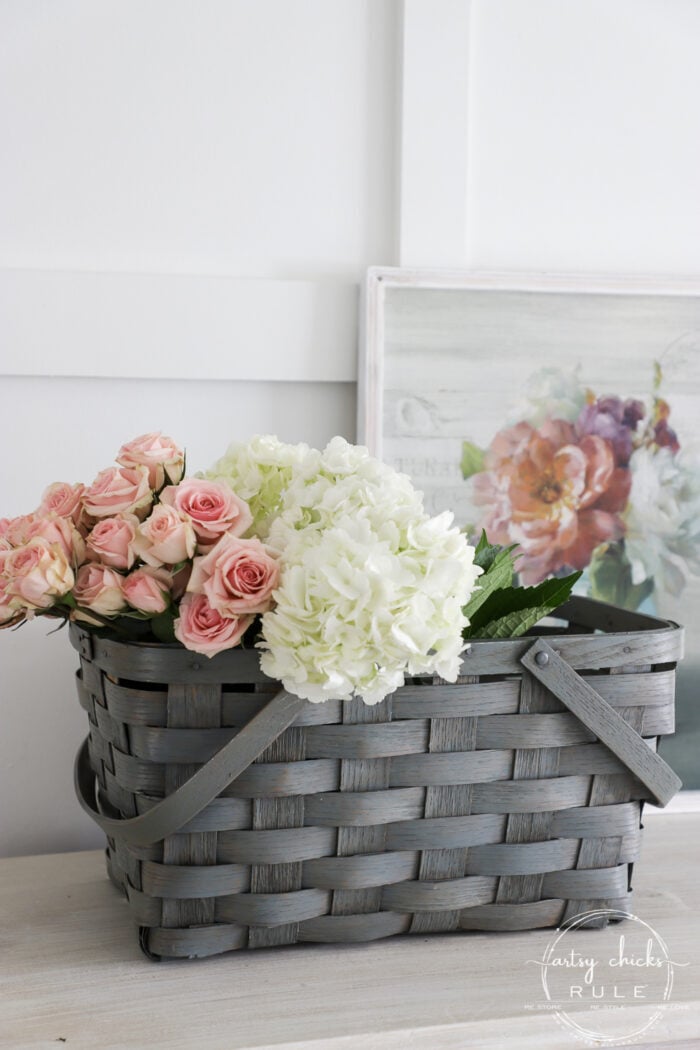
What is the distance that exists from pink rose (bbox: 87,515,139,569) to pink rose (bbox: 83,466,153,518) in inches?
0.6

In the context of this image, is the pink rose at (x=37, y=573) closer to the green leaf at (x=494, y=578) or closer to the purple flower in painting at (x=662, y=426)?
the green leaf at (x=494, y=578)

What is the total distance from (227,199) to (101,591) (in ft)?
1.72

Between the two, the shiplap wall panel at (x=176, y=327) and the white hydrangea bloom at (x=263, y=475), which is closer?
the white hydrangea bloom at (x=263, y=475)

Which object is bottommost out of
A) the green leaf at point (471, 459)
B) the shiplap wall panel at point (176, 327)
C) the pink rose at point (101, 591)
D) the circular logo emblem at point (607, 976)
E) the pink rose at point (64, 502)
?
the circular logo emblem at point (607, 976)

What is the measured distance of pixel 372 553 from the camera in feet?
2.10

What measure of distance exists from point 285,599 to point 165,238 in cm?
53

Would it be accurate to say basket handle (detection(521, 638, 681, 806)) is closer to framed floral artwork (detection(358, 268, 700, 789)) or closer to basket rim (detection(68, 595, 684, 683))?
basket rim (detection(68, 595, 684, 683))

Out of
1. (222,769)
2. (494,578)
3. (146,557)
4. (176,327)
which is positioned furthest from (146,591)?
(176,327)

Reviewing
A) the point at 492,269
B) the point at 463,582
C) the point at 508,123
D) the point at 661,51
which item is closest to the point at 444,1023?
the point at 463,582

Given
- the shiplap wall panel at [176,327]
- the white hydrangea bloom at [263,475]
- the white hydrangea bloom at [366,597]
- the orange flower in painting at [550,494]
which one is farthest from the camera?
the orange flower in painting at [550,494]

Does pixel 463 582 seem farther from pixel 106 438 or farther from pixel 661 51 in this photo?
pixel 661 51

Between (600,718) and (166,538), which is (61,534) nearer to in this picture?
(166,538)

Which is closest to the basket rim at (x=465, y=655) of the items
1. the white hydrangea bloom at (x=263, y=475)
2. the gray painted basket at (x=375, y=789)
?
the gray painted basket at (x=375, y=789)

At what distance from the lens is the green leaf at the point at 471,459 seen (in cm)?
107
